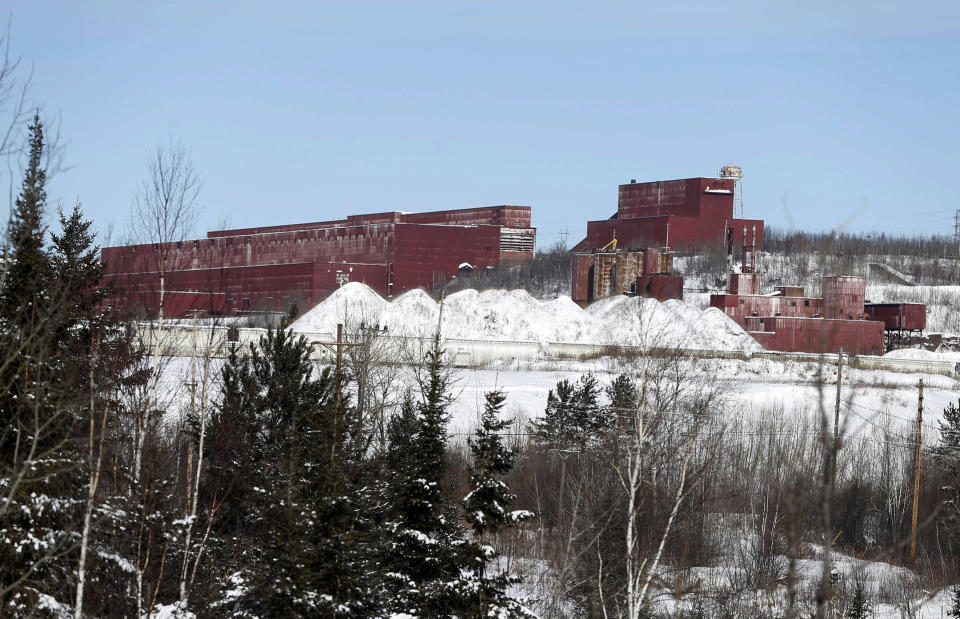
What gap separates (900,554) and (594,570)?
13.7 m

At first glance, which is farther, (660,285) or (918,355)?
(660,285)

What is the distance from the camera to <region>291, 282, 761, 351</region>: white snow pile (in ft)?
187

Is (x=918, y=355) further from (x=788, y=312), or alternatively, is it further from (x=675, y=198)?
(x=675, y=198)

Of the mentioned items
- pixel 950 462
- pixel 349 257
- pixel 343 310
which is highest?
pixel 349 257

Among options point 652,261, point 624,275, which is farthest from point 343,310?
point 652,261

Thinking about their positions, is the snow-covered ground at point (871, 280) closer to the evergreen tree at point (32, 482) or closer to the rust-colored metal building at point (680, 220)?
the rust-colored metal building at point (680, 220)

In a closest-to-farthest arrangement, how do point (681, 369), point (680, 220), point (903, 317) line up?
point (681, 369), point (903, 317), point (680, 220)

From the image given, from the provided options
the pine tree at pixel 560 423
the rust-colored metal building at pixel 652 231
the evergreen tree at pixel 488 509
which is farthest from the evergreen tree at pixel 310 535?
the rust-colored metal building at pixel 652 231

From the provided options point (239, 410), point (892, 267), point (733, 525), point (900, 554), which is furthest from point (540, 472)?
point (892, 267)

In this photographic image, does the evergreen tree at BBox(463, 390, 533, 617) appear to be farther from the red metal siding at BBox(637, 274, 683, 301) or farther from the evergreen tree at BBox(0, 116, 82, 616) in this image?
the red metal siding at BBox(637, 274, 683, 301)

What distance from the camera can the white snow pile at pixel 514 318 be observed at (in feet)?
187

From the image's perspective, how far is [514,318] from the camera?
200 feet

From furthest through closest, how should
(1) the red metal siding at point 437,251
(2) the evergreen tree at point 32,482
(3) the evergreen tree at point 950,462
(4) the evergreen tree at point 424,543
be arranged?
(1) the red metal siding at point 437,251
(3) the evergreen tree at point 950,462
(4) the evergreen tree at point 424,543
(2) the evergreen tree at point 32,482

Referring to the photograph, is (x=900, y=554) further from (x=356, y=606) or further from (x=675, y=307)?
(x=675, y=307)
